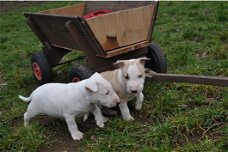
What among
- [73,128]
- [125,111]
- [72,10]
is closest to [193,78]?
[125,111]

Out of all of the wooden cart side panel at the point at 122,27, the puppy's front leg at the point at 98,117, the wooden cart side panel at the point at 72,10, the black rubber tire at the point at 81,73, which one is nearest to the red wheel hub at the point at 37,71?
the wooden cart side panel at the point at 72,10

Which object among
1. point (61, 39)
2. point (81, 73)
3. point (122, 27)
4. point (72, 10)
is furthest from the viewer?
point (72, 10)

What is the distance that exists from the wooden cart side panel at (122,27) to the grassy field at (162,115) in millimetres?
753

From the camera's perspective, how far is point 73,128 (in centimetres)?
462

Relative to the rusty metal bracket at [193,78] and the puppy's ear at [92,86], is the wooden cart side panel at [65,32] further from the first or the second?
the puppy's ear at [92,86]

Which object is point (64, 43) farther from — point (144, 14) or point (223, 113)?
point (223, 113)

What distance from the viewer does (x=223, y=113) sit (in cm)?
455

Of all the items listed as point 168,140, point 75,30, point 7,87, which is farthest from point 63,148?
point 7,87

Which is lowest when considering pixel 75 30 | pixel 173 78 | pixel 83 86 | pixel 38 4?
pixel 38 4

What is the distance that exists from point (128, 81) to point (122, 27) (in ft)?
3.51

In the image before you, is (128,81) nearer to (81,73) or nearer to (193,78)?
(193,78)

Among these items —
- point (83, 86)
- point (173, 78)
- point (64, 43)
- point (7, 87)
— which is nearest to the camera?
point (83, 86)

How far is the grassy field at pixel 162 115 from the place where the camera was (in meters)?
4.27

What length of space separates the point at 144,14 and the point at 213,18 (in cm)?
434
